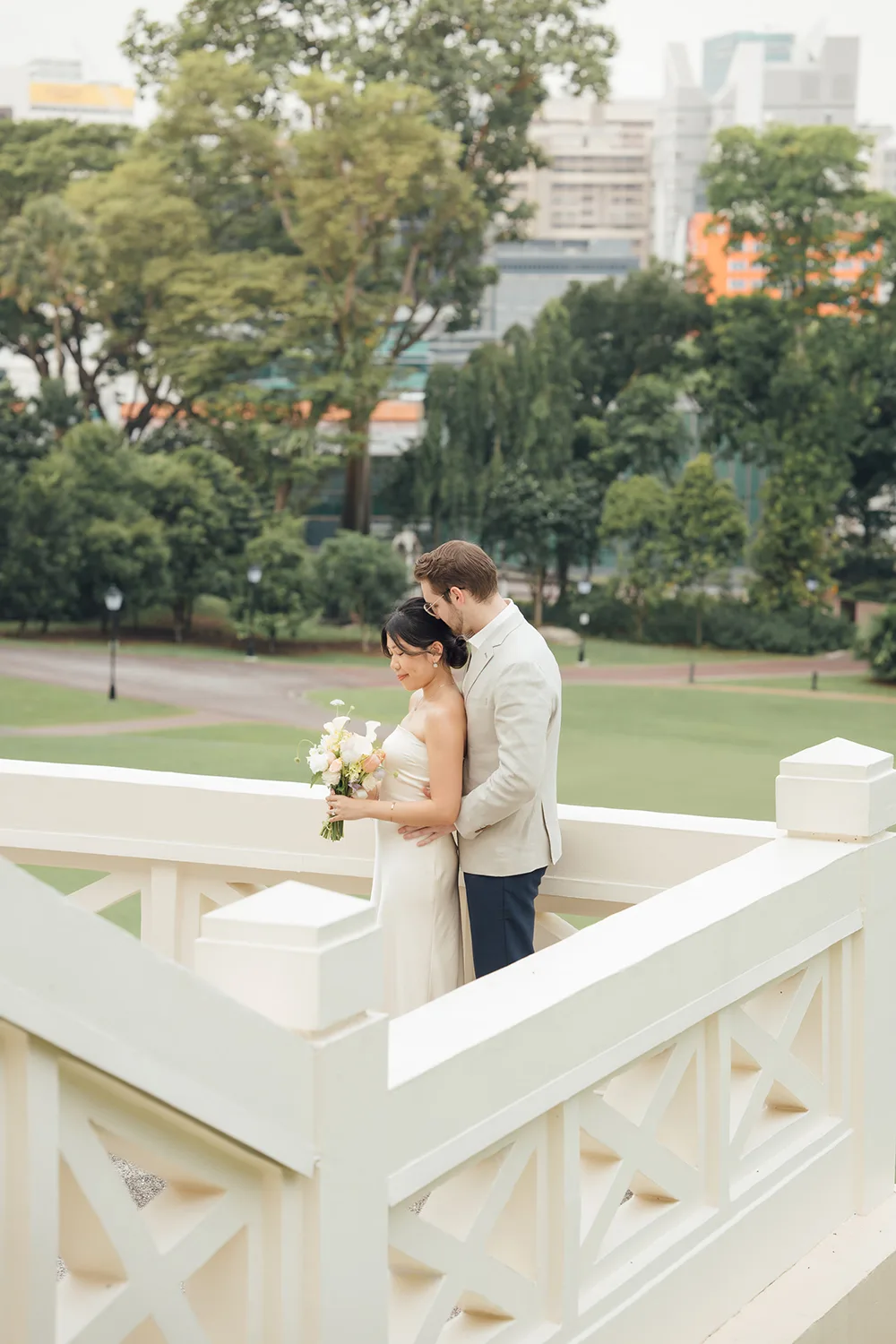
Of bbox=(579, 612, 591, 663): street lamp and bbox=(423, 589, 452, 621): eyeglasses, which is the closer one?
bbox=(423, 589, 452, 621): eyeglasses

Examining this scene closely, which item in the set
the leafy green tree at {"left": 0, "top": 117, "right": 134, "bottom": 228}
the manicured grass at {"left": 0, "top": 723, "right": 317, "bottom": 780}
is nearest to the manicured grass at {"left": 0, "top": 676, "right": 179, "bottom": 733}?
the manicured grass at {"left": 0, "top": 723, "right": 317, "bottom": 780}

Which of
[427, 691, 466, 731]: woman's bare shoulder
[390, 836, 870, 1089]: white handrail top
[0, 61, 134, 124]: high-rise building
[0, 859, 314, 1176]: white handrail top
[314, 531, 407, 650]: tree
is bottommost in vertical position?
[314, 531, 407, 650]: tree

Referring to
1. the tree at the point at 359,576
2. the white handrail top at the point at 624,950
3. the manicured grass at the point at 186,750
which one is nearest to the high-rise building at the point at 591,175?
the tree at the point at 359,576

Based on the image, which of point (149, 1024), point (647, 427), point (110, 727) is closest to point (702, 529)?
point (647, 427)

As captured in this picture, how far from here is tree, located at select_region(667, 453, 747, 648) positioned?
86.4 feet

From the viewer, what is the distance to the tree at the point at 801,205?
27594 mm

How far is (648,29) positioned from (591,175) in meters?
5.82

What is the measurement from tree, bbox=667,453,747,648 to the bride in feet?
80.3

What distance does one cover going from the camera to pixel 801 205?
27688 mm

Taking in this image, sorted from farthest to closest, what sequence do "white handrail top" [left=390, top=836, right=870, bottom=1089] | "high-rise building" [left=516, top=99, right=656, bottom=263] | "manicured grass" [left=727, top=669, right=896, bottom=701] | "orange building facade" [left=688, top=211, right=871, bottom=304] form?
1. "high-rise building" [left=516, top=99, right=656, bottom=263]
2. "orange building facade" [left=688, top=211, right=871, bottom=304]
3. "manicured grass" [left=727, top=669, right=896, bottom=701]
4. "white handrail top" [left=390, top=836, right=870, bottom=1089]

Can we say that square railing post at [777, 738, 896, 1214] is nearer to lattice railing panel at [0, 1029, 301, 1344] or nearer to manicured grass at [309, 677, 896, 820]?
lattice railing panel at [0, 1029, 301, 1344]

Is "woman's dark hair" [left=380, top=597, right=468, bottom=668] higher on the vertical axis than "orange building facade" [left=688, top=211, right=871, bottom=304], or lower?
lower

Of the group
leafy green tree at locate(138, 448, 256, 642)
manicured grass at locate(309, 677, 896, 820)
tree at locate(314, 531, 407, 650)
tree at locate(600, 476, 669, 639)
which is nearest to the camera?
manicured grass at locate(309, 677, 896, 820)

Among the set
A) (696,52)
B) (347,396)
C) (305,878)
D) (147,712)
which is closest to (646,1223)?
(305,878)
